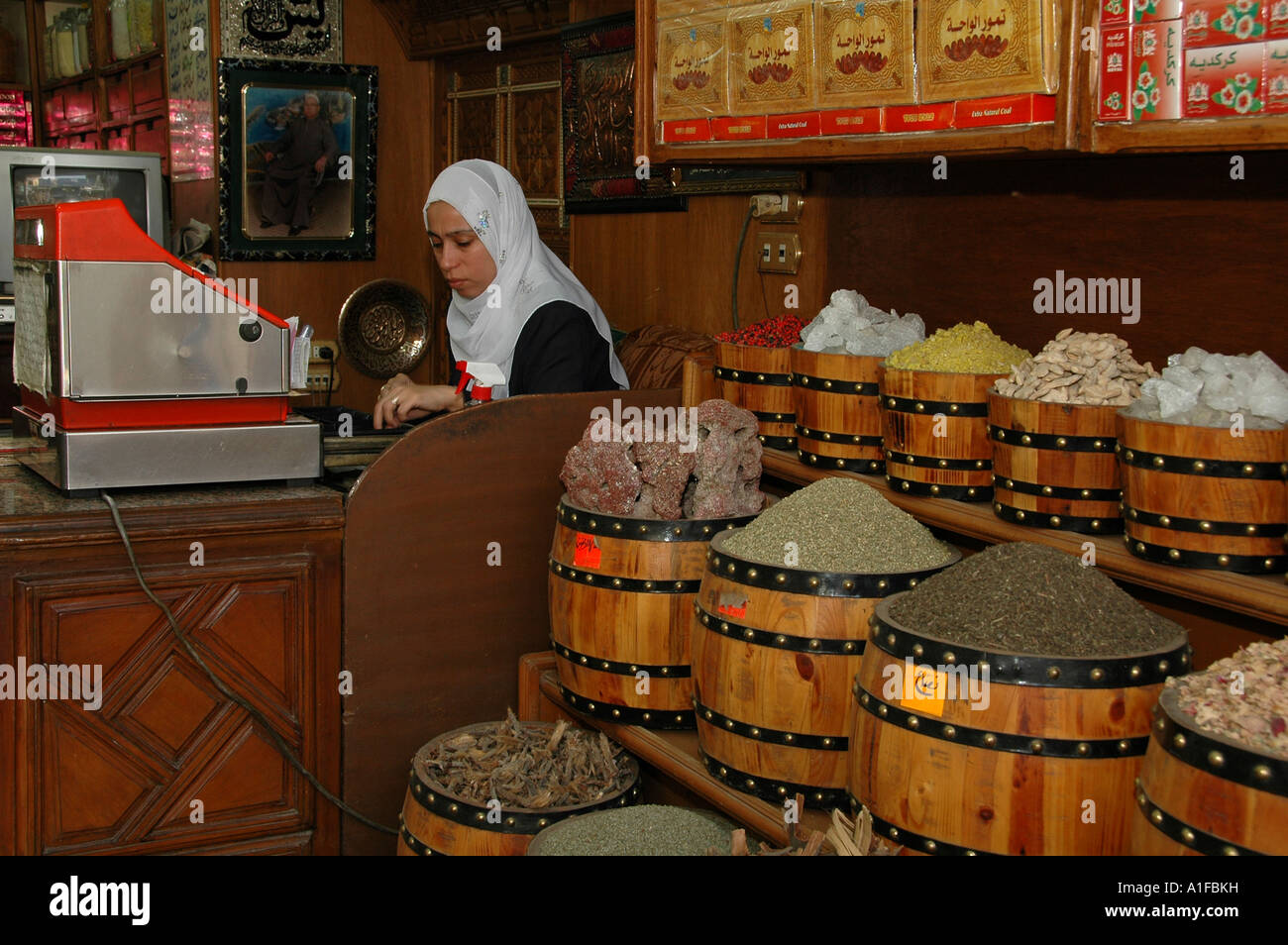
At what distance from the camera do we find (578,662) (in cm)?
265

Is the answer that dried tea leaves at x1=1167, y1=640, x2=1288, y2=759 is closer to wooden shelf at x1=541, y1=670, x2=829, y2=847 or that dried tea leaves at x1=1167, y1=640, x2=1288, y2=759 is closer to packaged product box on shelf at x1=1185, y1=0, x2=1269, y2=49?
wooden shelf at x1=541, y1=670, x2=829, y2=847

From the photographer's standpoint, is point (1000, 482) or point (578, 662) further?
point (578, 662)

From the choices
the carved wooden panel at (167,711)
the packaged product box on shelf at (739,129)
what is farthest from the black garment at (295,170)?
the carved wooden panel at (167,711)

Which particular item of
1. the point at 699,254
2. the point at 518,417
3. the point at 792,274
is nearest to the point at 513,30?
the point at 699,254

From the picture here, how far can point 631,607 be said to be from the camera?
8.36 ft

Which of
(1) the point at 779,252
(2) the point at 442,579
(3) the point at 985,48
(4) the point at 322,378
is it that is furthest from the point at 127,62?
(3) the point at 985,48

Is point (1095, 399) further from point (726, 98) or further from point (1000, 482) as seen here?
point (726, 98)

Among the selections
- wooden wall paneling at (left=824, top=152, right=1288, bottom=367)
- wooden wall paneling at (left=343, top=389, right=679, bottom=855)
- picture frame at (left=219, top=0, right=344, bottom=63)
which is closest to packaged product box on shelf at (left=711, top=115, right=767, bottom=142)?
wooden wall paneling at (left=824, top=152, right=1288, bottom=367)

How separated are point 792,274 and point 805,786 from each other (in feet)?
5.72

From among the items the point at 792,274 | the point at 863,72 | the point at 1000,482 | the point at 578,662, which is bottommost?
the point at 578,662

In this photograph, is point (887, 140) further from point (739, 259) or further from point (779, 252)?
point (739, 259)

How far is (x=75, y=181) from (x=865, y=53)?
5328 mm

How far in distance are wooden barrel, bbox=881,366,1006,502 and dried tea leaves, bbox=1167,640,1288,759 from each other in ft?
2.51

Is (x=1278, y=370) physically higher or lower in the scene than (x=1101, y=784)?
higher
